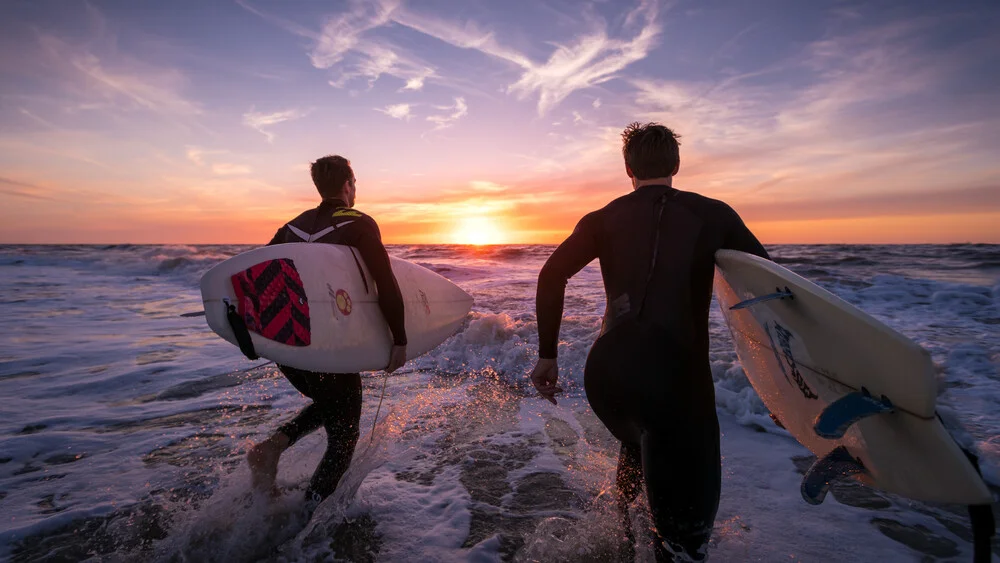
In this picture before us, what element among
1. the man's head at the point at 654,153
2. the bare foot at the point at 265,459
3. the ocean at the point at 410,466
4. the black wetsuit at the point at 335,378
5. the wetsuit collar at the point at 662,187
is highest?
the man's head at the point at 654,153

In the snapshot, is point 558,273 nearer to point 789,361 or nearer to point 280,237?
point 789,361

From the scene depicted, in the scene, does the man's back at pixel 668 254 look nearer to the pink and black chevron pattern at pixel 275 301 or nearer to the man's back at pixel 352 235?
the man's back at pixel 352 235

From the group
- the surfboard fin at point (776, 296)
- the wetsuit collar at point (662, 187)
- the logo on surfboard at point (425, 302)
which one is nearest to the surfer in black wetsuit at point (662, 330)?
the wetsuit collar at point (662, 187)

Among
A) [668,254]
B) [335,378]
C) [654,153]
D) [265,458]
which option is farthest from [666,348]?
[265,458]

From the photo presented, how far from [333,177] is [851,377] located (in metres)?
2.72

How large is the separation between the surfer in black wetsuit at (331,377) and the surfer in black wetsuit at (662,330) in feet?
3.99

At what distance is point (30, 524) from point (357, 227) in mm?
2607

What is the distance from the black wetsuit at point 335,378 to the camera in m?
2.72

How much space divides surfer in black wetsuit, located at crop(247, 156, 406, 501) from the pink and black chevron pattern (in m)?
0.23

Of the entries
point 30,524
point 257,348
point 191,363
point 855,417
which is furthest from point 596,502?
point 191,363

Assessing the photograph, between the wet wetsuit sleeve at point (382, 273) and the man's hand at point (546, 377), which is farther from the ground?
the wet wetsuit sleeve at point (382, 273)

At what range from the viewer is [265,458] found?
265cm

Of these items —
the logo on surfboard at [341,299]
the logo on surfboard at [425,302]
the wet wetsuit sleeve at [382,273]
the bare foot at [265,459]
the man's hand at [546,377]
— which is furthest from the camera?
the logo on surfboard at [425,302]

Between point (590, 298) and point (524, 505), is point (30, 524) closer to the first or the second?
point (524, 505)
